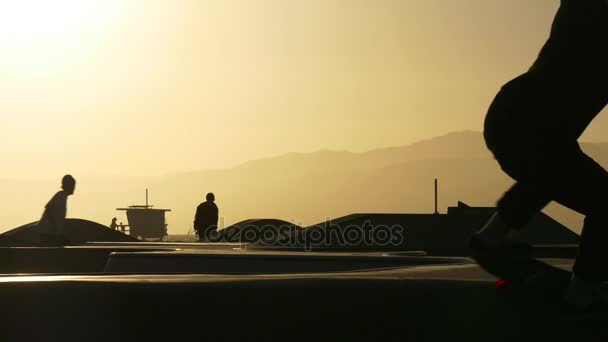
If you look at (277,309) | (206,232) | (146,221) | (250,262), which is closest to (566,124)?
(277,309)

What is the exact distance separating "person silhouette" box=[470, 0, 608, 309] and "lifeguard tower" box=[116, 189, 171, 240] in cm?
6891

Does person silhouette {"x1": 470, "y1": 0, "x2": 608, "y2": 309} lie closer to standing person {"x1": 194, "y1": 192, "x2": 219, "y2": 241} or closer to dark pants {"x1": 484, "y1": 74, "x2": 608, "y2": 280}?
dark pants {"x1": 484, "y1": 74, "x2": 608, "y2": 280}

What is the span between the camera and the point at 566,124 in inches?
115

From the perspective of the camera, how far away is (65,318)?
259 cm

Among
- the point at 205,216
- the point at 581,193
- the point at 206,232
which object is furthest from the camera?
the point at 205,216

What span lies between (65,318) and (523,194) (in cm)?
157

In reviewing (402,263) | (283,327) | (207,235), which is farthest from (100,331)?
(207,235)

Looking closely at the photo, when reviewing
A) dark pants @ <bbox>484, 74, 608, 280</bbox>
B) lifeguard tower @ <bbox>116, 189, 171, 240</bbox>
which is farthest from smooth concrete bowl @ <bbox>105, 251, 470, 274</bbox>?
lifeguard tower @ <bbox>116, 189, 171, 240</bbox>

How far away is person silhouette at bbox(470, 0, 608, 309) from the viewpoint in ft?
9.30

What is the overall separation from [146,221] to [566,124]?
7284cm

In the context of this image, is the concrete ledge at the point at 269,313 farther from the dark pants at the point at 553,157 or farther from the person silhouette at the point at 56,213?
the person silhouette at the point at 56,213

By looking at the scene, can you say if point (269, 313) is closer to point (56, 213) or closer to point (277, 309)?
point (277, 309)

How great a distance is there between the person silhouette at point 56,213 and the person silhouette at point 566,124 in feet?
27.6

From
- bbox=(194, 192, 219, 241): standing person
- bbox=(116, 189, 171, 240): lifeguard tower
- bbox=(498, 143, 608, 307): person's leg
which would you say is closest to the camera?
bbox=(498, 143, 608, 307): person's leg
